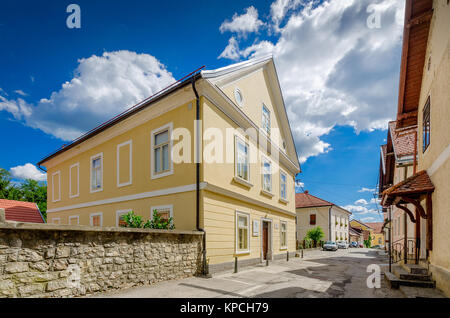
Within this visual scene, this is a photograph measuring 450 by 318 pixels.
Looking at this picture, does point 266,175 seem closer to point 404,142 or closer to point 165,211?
point 165,211

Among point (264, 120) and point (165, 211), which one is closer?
point (165, 211)

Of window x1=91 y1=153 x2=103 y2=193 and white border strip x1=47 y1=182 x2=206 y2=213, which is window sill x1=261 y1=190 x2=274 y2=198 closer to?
white border strip x1=47 y1=182 x2=206 y2=213

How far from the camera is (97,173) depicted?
1538cm

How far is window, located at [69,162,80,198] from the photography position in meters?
16.8

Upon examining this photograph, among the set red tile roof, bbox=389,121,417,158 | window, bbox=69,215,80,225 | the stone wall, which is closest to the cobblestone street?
the stone wall

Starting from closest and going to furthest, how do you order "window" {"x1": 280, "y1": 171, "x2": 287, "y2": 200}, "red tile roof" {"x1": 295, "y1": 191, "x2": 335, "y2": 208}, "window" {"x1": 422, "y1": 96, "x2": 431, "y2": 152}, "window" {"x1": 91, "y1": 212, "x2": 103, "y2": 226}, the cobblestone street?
the cobblestone street → "window" {"x1": 422, "y1": 96, "x2": 431, "y2": 152} → "window" {"x1": 91, "y1": 212, "x2": 103, "y2": 226} → "window" {"x1": 280, "y1": 171, "x2": 287, "y2": 200} → "red tile roof" {"x1": 295, "y1": 191, "x2": 335, "y2": 208}

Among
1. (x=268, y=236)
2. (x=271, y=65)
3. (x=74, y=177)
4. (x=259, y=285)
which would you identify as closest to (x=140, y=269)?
(x=259, y=285)

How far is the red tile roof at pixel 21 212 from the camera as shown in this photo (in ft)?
65.3

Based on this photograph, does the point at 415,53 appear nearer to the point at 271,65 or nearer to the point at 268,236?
the point at 271,65

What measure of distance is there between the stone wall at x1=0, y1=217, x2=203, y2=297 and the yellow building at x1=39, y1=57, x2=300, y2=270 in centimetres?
227

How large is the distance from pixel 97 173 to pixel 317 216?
112ft

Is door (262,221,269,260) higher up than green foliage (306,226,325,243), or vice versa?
door (262,221,269,260)

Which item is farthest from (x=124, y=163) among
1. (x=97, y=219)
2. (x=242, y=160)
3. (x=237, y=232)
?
(x=237, y=232)

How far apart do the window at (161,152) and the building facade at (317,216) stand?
108 feet
